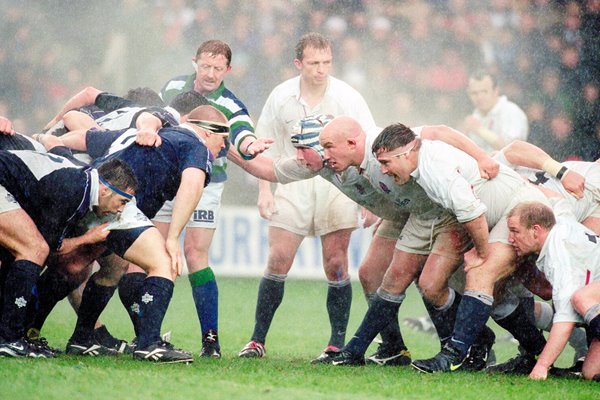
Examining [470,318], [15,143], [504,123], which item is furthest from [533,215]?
[504,123]

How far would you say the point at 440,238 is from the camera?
21.9ft

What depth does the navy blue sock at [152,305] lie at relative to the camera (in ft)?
20.2

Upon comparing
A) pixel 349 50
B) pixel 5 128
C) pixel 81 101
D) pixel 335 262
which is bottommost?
pixel 335 262

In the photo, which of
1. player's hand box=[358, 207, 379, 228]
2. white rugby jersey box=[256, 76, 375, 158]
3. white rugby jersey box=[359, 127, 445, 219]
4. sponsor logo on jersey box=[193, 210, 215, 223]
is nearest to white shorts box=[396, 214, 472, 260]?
white rugby jersey box=[359, 127, 445, 219]

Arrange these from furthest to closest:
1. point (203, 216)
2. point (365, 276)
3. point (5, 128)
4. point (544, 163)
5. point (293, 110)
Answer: point (293, 110), point (203, 216), point (365, 276), point (544, 163), point (5, 128)

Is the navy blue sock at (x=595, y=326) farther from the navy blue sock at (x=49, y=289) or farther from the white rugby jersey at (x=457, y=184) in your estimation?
the navy blue sock at (x=49, y=289)

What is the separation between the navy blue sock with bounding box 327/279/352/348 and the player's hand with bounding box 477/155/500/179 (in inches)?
56.3

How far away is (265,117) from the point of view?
795cm

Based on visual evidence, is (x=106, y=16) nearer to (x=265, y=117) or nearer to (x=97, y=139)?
(x=265, y=117)

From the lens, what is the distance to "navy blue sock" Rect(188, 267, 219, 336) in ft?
23.0

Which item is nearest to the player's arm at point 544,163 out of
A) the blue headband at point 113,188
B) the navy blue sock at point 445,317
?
the navy blue sock at point 445,317

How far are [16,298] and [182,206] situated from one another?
105 centimetres

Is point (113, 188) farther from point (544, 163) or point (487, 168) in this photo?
point (544, 163)

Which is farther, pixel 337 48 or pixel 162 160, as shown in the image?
pixel 337 48
